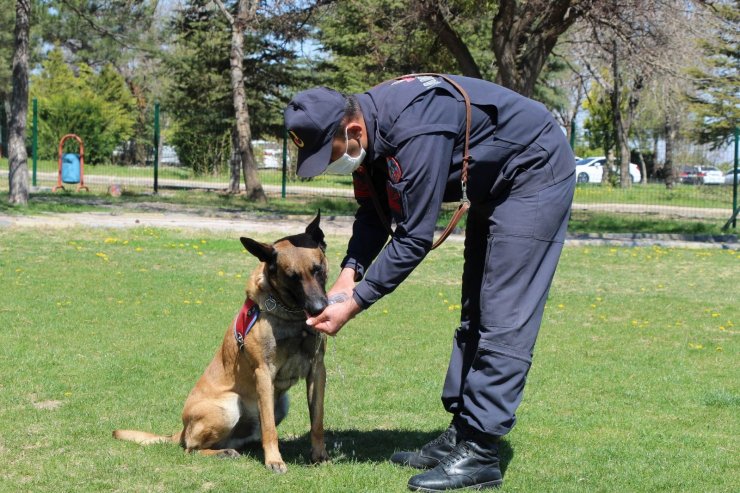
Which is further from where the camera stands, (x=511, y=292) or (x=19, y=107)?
(x=19, y=107)

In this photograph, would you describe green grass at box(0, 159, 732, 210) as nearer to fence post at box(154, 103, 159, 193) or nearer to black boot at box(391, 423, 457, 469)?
fence post at box(154, 103, 159, 193)

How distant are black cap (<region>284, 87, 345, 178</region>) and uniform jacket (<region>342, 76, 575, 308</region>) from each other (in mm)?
171

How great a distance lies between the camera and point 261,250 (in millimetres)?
4242

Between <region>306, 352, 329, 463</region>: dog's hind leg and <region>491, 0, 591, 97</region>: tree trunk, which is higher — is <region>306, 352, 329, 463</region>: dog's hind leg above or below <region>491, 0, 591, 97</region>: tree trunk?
below

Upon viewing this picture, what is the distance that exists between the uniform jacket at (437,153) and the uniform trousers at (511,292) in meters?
0.09

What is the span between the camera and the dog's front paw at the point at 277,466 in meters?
4.42

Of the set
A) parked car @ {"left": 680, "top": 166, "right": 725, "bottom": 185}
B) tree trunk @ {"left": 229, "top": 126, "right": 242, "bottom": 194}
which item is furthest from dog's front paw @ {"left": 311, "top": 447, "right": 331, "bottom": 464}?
tree trunk @ {"left": 229, "top": 126, "right": 242, "bottom": 194}

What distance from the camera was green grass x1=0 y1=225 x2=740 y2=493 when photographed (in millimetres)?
4406

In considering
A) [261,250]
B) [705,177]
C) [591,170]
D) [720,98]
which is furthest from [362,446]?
[720,98]

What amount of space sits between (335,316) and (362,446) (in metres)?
1.32

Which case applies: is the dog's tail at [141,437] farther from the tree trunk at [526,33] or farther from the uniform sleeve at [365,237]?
the tree trunk at [526,33]

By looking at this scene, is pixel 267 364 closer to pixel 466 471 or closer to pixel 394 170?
Answer: pixel 466 471

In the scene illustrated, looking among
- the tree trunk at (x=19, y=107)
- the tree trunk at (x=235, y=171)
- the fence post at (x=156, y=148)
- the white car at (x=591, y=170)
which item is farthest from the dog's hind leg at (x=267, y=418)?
the white car at (x=591, y=170)

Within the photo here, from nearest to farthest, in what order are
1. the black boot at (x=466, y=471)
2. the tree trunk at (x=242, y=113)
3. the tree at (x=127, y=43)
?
the black boot at (x=466, y=471)
the tree at (x=127, y=43)
the tree trunk at (x=242, y=113)
